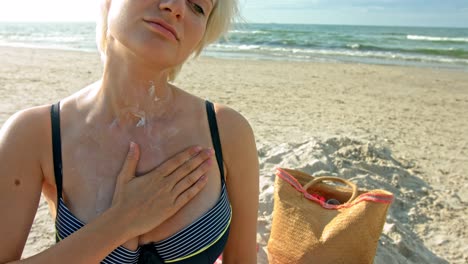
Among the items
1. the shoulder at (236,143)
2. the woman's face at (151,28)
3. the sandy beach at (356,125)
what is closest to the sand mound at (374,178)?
the sandy beach at (356,125)

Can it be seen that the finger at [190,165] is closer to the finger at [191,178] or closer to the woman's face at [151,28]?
the finger at [191,178]

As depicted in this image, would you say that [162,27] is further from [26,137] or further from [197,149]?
[26,137]

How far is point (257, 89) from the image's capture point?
984cm

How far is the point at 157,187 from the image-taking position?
1409mm

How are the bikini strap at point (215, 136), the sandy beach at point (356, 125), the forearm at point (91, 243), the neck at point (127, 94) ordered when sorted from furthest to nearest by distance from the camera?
the sandy beach at point (356, 125), the bikini strap at point (215, 136), the neck at point (127, 94), the forearm at point (91, 243)

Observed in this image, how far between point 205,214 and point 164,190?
0.18 meters

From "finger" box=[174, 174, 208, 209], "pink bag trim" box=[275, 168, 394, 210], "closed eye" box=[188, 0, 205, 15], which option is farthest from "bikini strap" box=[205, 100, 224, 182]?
"pink bag trim" box=[275, 168, 394, 210]

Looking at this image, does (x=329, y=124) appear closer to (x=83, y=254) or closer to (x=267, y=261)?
(x=267, y=261)

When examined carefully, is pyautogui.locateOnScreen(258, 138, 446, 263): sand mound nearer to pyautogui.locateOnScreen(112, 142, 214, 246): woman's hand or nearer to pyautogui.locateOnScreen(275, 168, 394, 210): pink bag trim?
pyautogui.locateOnScreen(275, 168, 394, 210): pink bag trim

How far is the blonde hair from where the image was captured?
1.61 meters

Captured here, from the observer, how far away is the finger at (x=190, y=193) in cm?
143

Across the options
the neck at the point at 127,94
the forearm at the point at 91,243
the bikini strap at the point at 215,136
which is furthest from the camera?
the bikini strap at the point at 215,136

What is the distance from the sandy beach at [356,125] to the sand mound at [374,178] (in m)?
0.01

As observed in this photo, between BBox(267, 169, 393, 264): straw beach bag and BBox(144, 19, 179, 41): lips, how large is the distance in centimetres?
123
